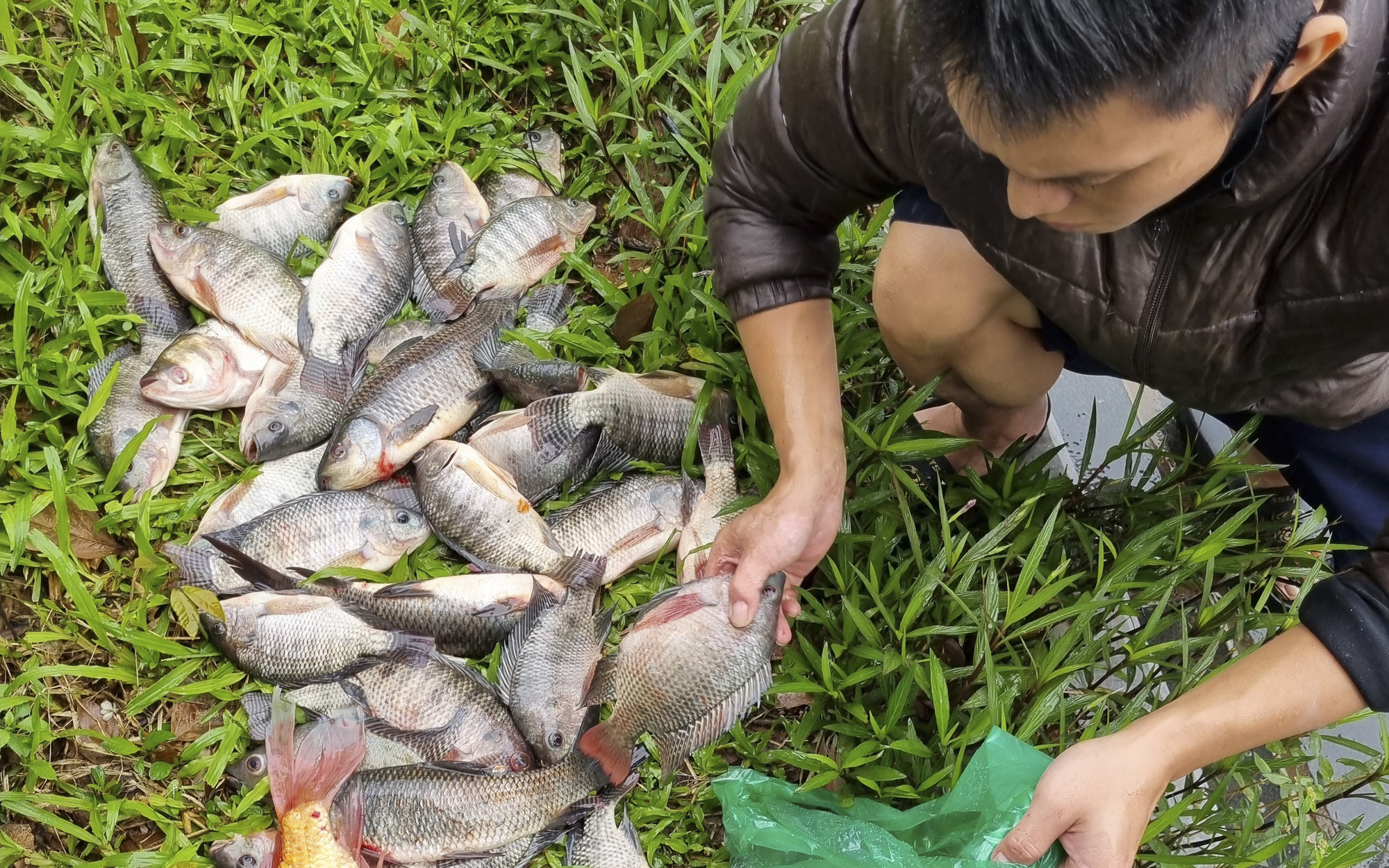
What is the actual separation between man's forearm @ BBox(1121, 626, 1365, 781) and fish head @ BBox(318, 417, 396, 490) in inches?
82.1

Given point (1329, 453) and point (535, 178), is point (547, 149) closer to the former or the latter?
point (535, 178)

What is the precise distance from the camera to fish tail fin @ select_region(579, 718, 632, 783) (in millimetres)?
2416

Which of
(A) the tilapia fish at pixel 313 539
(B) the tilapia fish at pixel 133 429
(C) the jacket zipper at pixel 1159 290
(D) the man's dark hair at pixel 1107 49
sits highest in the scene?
(D) the man's dark hair at pixel 1107 49

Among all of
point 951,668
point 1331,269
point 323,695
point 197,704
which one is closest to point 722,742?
point 951,668

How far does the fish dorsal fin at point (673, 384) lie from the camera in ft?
9.58

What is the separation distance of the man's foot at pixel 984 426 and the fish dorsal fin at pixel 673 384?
2.42 feet

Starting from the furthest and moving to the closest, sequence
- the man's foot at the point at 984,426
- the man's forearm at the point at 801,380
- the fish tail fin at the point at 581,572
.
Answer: the man's foot at the point at 984,426 → the fish tail fin at the point at 581,572 → the man's forearm at the point at 801,380

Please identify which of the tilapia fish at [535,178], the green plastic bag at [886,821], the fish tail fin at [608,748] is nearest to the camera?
the green plastic bag at [886,821]

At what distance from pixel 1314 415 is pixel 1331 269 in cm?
65

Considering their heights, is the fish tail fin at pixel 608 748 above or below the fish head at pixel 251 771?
above

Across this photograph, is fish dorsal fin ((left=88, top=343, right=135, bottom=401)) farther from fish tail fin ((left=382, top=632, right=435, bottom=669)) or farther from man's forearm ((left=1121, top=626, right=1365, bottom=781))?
man's forearm ((left=1121, top=626, right=1365, bottom=781))

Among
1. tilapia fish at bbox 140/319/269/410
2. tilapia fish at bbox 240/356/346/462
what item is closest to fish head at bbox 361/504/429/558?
tilapia fish at bbox 240/356/346/462

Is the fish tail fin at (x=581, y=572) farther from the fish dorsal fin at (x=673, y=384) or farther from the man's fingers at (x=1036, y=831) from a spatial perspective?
the man's fingers at (x=1036, y=831)

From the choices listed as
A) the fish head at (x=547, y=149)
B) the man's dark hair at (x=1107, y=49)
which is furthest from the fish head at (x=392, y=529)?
the man's dark hair at (x=1107, y=49)
